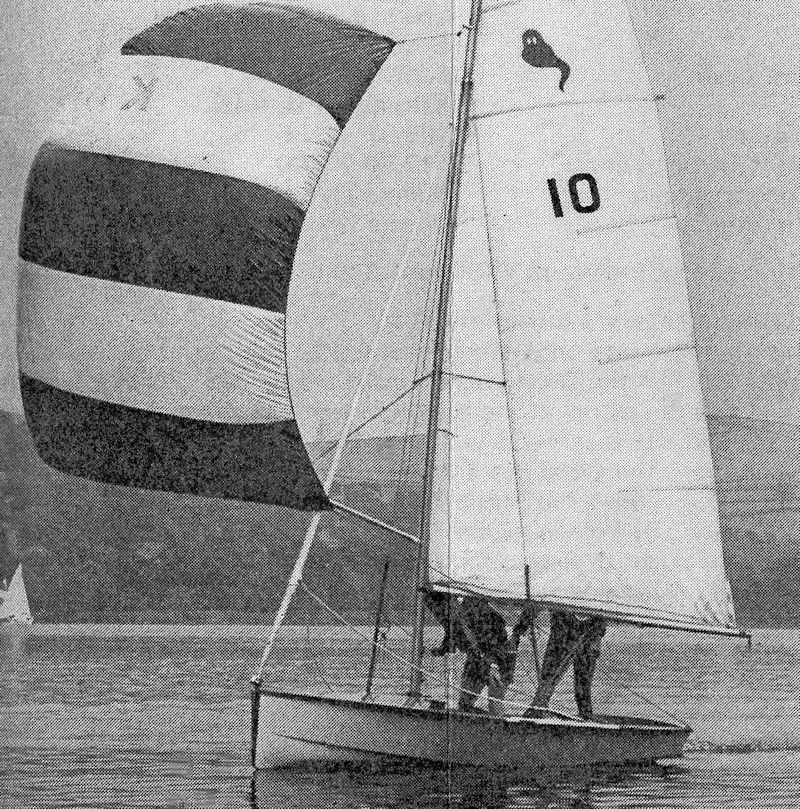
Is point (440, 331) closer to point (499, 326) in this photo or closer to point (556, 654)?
point (499, 326)

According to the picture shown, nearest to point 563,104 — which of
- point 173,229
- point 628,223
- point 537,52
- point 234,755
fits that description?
point 537,52

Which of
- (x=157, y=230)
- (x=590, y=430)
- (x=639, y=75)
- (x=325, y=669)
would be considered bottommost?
(x=325, y=669)

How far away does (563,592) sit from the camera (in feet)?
74.3

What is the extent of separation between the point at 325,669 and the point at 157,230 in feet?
124

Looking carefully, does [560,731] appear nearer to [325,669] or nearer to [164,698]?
[164,698]

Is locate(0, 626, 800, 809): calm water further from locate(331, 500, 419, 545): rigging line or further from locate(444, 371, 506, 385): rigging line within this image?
locate(444, 371, 506, 385): rigging line

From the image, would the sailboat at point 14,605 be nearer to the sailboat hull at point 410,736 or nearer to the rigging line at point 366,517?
the sailboat hull at point 410,736

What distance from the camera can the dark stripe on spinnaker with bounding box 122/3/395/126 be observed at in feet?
66.2

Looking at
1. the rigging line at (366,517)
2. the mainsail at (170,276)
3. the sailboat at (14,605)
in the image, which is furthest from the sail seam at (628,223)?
the sailboat at (14,605)

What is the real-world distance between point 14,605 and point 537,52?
318 ft

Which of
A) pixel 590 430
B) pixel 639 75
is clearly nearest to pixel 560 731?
pixel 590 430

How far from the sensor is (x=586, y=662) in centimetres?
2309

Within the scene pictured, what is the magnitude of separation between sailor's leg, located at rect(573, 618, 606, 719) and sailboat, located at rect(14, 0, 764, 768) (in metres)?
0.44

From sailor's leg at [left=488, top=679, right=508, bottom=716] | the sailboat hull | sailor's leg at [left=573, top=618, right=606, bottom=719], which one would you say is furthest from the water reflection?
sailor's leg at [left=573, top=618, right=606, bottom=719]
